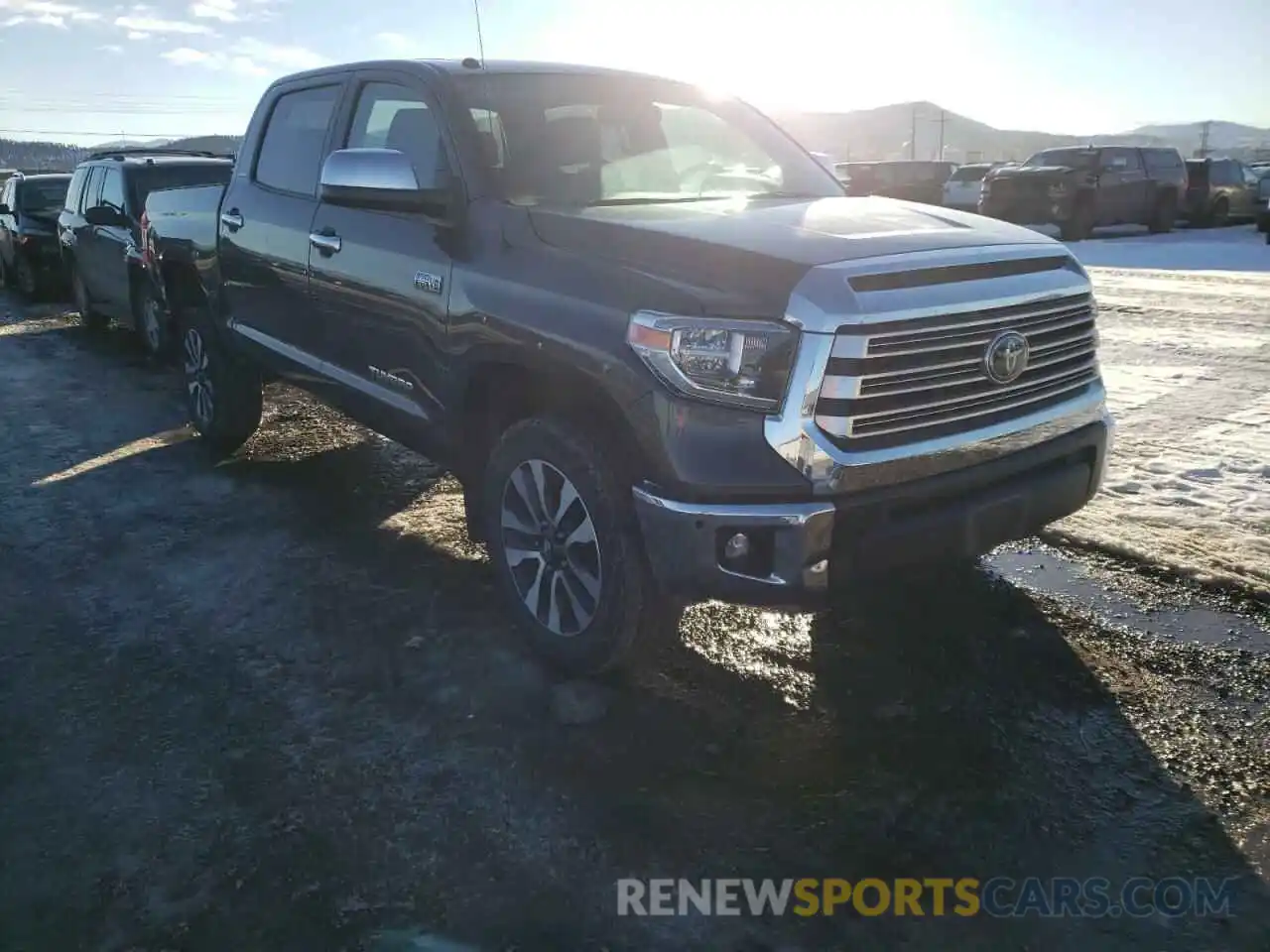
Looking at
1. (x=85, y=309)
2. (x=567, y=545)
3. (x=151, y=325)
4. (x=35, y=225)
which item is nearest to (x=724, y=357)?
(x=567, y=545)

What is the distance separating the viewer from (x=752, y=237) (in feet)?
9.95

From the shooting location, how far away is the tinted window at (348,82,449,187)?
151 inches

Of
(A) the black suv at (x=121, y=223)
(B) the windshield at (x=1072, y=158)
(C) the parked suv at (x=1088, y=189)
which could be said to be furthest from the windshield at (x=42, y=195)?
(B) the windshield at (x=1072, y=158)

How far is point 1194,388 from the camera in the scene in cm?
696

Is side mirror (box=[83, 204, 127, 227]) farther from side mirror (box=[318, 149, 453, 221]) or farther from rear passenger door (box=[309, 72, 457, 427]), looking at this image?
side mirror (box=[318, 149, 453, 221])

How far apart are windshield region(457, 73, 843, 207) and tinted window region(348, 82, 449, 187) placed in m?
0.19

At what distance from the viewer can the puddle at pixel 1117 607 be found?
3576 millimetres

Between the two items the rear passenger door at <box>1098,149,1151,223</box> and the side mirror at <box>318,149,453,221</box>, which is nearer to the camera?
the side mirror at <box>318,149,453,221</box>

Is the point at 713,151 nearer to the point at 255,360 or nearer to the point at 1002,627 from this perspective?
the point at 1002,627

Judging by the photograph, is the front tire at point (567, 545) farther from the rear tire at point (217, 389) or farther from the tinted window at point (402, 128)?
the rear tire at point (217, 389)

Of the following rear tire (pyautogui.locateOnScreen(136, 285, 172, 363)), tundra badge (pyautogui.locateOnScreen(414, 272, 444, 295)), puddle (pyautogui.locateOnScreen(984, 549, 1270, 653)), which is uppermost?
tundra badge (pyautogui.locateOnScreen(414, 272, 444, 295))

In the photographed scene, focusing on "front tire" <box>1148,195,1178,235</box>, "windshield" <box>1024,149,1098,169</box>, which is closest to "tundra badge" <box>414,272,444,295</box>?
"windshield" <box>1024,149,1098,169</box>

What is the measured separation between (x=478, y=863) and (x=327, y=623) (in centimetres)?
162

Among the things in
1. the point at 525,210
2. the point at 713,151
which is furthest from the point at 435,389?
the point at 713,151
